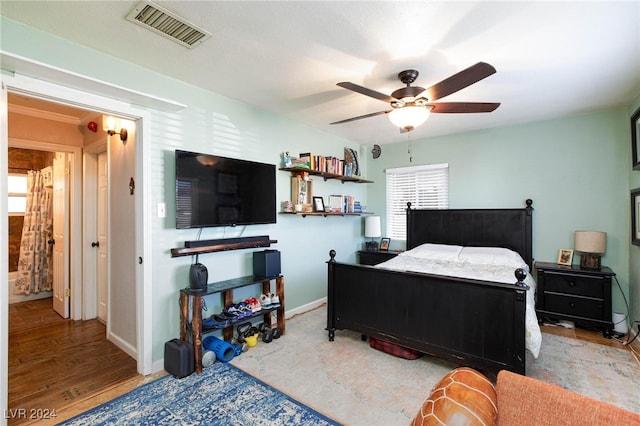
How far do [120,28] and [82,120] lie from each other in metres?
2.27

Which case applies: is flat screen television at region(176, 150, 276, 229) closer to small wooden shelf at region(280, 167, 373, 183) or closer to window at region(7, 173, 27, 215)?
small wooden shelf at region(280, 167, 373, 183)

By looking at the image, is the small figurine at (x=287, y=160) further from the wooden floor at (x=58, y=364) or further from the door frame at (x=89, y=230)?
the wooden floor at (x=58, y=364)

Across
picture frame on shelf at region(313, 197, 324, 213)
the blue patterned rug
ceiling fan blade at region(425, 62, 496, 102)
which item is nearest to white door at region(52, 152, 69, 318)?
the blue patterned rug

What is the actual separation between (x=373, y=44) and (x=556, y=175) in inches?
123

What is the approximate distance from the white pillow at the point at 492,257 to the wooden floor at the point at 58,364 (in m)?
3.54

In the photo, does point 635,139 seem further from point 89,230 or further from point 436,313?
point 89,230

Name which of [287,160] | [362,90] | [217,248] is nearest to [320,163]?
[287,160]

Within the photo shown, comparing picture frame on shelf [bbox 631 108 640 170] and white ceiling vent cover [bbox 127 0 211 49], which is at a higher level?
white ceiling vent cover [bbox 127 0 211 49]

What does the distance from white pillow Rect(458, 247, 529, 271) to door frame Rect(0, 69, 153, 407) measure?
130 inches

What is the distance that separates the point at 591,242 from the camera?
3.34 metres

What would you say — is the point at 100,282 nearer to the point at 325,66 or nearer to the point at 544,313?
the point at 325,66

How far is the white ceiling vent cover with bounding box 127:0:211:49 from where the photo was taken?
1753mm

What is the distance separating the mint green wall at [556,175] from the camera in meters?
3.44

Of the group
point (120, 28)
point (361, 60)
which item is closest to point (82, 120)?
point (120, 28)
